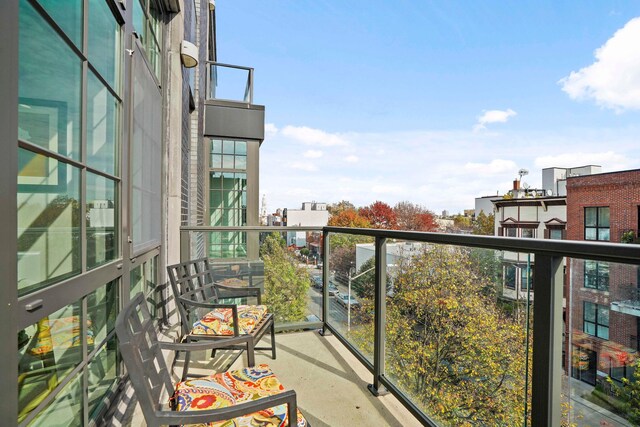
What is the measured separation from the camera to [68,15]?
1089 mm

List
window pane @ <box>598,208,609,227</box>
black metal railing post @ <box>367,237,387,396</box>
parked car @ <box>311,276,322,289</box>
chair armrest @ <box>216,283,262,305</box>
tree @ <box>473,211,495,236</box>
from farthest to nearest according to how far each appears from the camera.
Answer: tree @ <box>473,211,495,236</box>, window pane @ <box>598,208,609,227</box>, parked car @ <box>311,276,322,289</box>, chair armrest @ <box>216,283,262,305</box>, black metal railing post @ <box>367,237,387,396</box>

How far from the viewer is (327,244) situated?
133 inches

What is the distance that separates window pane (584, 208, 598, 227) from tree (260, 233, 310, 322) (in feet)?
56.9

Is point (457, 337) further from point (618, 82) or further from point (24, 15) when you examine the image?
point (618, 82)

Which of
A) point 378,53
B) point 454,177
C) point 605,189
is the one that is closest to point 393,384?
point 605,189

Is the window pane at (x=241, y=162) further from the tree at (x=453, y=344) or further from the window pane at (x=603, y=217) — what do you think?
the window pane at (x=603, y=217)

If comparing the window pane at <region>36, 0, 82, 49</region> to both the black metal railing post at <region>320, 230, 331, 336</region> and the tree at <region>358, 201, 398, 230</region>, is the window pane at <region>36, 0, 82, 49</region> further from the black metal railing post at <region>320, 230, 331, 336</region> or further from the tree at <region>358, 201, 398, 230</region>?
the tree at <region>358, 201, 398, 230</region>

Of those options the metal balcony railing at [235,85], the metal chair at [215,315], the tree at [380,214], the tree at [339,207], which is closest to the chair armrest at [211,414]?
the metal chair at [215,315]

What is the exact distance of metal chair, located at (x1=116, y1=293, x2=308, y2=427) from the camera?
3.15ft

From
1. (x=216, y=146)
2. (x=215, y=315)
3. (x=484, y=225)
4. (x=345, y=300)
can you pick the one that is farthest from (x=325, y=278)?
(x=484, y=225)

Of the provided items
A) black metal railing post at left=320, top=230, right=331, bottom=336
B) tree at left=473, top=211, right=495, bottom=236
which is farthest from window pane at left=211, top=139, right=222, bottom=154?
tree at left=473, top=211, right=495, bottom=236

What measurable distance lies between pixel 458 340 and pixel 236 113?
243 inches

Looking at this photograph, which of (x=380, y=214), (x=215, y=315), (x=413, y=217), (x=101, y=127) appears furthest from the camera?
(x=380, y=214)

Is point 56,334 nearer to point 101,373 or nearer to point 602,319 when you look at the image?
point 101,373
